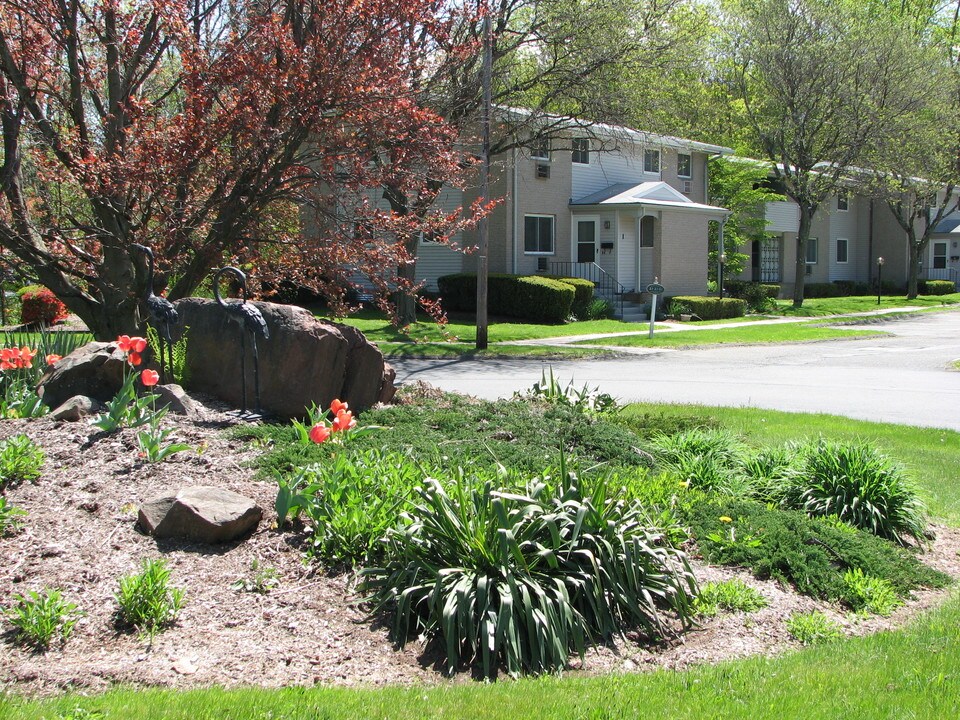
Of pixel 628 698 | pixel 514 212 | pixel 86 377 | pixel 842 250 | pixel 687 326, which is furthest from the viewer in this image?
pixel 842 250

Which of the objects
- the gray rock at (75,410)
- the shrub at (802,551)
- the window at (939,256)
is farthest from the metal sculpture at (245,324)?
the window at (939,256)

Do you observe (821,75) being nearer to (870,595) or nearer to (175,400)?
(175,400)

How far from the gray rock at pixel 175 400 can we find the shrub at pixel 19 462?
1271 mm

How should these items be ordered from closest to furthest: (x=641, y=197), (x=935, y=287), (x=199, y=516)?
(x=199, y=516) → (x=641, y=197) → (x=935, y=287)

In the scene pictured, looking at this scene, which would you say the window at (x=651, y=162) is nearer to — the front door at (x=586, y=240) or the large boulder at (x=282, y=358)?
the front door at (x=586, y=240)

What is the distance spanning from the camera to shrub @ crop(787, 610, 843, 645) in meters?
4.57

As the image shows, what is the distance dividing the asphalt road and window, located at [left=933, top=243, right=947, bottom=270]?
32.3 m

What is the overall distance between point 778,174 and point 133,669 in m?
36.5

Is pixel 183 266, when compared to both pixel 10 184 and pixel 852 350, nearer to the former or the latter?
pixel 10 184

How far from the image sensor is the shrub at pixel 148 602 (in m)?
4.16

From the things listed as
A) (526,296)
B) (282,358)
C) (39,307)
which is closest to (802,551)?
(282,358)

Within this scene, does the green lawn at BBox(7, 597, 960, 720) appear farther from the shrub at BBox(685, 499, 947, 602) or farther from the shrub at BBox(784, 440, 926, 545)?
the shrub at BBox(784, 440, 926, 545)

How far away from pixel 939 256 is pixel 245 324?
53.9m

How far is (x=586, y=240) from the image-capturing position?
111ft
